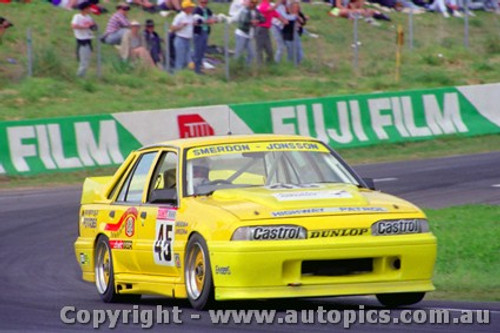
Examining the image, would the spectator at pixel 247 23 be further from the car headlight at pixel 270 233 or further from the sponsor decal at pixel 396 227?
the car headlight at pixel 270 233

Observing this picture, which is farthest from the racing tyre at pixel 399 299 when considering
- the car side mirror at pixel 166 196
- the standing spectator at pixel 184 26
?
the standing spectator at pixel 184 26

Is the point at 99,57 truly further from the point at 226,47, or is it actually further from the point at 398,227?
the point at 398,227

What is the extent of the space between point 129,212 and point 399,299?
2320mm

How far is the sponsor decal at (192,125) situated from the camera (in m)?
22.9

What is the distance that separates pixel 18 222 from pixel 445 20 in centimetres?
2201

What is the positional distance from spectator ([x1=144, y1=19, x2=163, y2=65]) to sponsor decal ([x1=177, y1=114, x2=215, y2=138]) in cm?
404

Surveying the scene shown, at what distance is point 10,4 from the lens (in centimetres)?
3055

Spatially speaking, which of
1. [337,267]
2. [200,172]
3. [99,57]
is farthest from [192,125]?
[337,267]

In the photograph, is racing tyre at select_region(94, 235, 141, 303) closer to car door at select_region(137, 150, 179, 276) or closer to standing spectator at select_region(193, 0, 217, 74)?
car door at select_region(137, 150, 179, 276)

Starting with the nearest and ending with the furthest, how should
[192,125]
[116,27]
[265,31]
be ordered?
1. [192,125]
2. [116,27]
3. [265,31]

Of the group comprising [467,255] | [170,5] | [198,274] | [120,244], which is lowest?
[170,5]

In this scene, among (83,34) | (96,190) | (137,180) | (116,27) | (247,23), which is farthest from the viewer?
(247,23)

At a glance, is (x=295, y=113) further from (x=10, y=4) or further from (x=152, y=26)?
(x=10, y=4)

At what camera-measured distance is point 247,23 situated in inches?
1090
